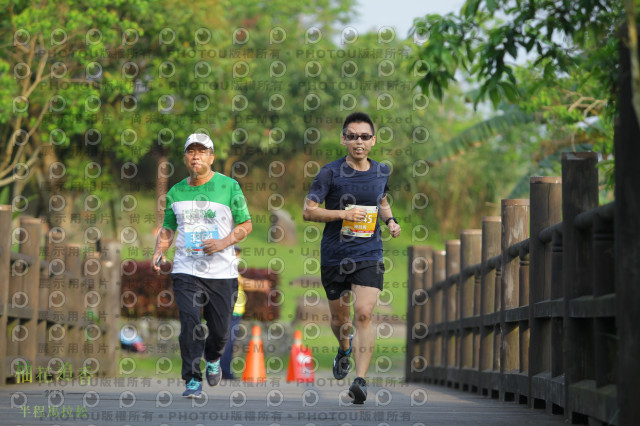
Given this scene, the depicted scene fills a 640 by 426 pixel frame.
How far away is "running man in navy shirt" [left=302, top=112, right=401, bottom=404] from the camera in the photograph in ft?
26.3

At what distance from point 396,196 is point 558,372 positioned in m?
51.0

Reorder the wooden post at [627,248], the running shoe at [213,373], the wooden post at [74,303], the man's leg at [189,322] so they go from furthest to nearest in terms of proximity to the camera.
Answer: the wooden post at [74,303]
the running shoe at [213,373]
the man's leg at [189,322]
the wooden post at [627,248]

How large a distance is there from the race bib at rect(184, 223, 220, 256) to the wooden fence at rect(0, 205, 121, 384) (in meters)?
2.06

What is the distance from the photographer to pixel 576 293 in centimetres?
628

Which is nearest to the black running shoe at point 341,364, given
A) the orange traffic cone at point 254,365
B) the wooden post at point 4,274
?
the wooden post at point 4,274

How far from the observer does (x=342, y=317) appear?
8.55 metres

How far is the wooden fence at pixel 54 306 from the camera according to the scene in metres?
10.3

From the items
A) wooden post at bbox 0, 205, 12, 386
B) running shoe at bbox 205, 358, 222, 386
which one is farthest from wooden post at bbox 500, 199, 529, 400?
wooden post at bbox 0, 205, 12, 386

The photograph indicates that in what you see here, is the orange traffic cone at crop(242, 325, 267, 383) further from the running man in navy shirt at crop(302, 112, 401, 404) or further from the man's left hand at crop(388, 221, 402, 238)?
the man's left hand at crop(388, 221, 402, 238)

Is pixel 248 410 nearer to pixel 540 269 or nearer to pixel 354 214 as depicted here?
pixel 354 214

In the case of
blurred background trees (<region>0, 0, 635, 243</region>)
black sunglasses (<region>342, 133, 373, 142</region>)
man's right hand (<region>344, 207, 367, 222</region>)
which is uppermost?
blurred background trees (<region>0, 0, 635, 243</region>)

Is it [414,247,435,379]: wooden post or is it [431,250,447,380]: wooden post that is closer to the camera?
[431,250,447,380]: wooden post

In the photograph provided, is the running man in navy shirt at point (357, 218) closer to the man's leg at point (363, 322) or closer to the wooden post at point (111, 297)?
the man's leg at point (363, 322)

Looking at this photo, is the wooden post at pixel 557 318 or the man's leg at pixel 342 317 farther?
the man's leg at pixel 342 317
